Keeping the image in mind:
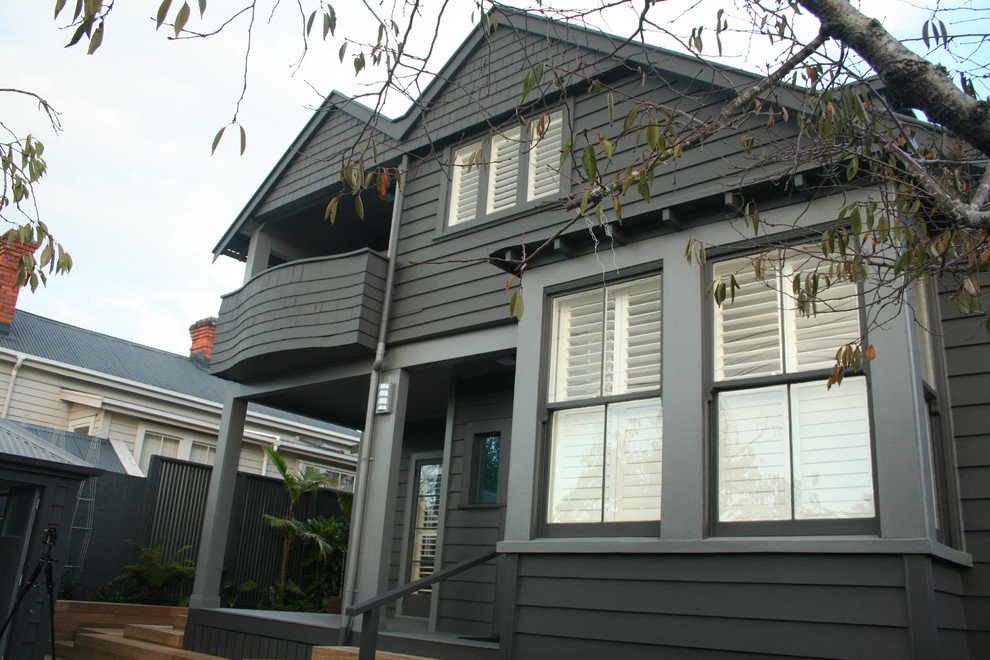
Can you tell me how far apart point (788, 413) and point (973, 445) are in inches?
54.1

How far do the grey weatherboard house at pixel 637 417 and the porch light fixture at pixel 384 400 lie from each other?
0.08 feet

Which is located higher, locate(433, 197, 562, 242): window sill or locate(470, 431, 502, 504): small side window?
locate(433, 197, 562, 242): window sill

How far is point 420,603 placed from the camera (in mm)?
10391

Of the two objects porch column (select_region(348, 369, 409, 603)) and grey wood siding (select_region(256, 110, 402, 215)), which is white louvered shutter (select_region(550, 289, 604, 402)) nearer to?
porch column (select_region(348, 369, 409, 603))

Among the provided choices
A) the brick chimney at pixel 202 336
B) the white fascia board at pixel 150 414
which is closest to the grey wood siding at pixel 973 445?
the white fascia board at pixel 150 414

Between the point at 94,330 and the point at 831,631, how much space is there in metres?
19.0

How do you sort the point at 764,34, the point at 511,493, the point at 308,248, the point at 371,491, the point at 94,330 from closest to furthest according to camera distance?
the point at 764,34, the point at 511,493, the point at 371,491, the point at 308,248, the point at 94,330

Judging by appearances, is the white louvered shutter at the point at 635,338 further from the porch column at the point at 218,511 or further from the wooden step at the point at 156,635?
the wooden step at the point at 156,635

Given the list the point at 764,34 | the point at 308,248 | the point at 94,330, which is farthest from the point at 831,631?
the point at 94,330

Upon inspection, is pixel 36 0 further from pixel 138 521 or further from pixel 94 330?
pixel 94 330

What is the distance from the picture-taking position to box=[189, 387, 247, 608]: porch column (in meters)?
10.3

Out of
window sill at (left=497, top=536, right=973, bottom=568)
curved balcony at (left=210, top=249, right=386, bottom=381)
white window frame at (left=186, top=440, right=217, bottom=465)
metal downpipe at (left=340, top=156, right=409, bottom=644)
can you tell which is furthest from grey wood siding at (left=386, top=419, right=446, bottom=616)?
white window frame at (left=186, top=440, right=217, bottom=465)

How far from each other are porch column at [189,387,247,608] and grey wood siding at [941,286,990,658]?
324 inches

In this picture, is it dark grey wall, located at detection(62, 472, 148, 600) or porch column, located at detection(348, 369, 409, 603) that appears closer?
porch column, located at detection(348, 369, 409, 603)
